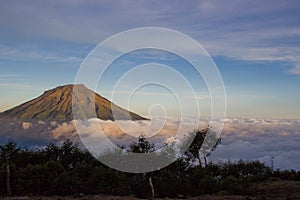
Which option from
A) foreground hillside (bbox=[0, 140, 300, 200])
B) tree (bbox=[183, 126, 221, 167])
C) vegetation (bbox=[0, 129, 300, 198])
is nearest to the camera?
foreground hillside (bbox=[0, 140, 300, 200])

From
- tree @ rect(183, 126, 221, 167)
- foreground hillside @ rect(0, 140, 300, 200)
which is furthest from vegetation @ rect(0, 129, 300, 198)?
tree @ rect(183, 126, 221, 167)

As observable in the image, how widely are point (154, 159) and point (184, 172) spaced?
7.37 meters

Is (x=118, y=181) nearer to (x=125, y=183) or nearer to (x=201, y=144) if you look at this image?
(x=125, y=183)

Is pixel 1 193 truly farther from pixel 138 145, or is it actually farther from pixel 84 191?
pixel 138 145

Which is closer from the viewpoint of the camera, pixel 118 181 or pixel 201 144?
pixel 118 181

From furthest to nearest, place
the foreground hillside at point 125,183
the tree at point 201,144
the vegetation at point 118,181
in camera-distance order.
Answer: the tree at point 201,144, the vegetation at point 118,181, the foreground hillside at point 125,183

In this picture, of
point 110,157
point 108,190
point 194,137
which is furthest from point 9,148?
point 194,137

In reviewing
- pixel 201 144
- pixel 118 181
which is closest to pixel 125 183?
pixel 118 181

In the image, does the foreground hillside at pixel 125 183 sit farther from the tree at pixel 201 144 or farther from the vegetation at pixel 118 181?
the tree at pixel 201 144

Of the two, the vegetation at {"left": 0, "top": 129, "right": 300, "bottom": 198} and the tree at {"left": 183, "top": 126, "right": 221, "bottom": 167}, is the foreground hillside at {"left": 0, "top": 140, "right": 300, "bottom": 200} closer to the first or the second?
the vegetation at {"left": 0, "top": 129, "right": 300, "bottom": 198}

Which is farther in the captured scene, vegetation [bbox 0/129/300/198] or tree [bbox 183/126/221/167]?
tree [bbox 183/126/221/167]

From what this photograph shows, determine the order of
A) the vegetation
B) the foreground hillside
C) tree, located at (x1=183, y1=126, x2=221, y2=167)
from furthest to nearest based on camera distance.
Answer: tree, located at (x1=183, y1=126, x2=221, y2=167) < the vegetation < the foreground hillside

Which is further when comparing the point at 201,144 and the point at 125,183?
the point at 201,144

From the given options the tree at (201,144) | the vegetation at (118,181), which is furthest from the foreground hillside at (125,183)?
the tree at (201,144)
